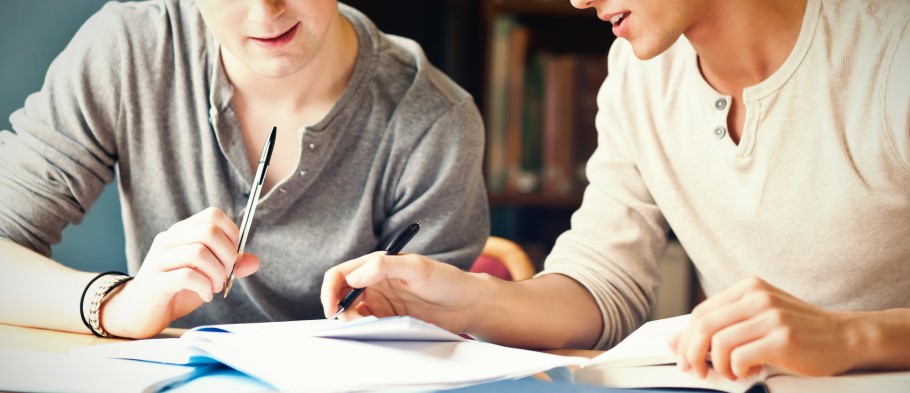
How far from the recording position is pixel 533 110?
2689 mm

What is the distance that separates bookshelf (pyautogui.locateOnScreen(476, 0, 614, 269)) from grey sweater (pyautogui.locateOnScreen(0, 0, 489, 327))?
1.29 m

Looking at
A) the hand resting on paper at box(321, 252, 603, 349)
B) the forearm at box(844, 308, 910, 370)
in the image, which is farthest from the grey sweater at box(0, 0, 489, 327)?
the forearm at box(844, 308, 910, 370)

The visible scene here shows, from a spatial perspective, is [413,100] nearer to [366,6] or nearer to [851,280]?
[851,280]

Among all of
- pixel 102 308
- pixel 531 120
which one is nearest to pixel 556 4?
pixel 531 120

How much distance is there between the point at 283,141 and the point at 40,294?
0.41 m

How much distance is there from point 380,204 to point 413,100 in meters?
0.16

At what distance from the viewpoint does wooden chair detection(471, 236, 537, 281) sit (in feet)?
5.14

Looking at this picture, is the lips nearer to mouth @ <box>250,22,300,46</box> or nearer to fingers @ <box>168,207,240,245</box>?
mouth @ <box>250,22,300,46</box>

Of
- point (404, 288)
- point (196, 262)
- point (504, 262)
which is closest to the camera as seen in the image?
point (196, 262)

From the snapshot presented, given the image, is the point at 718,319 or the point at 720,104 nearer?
the point at 718,319

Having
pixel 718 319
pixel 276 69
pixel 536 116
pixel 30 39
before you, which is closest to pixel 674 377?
pixel 718 319

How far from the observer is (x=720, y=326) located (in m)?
0.80

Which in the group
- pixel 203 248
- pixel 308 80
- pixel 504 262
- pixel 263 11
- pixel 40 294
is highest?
pixel 263 11

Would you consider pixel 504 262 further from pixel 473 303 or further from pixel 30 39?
pixel 30 39
